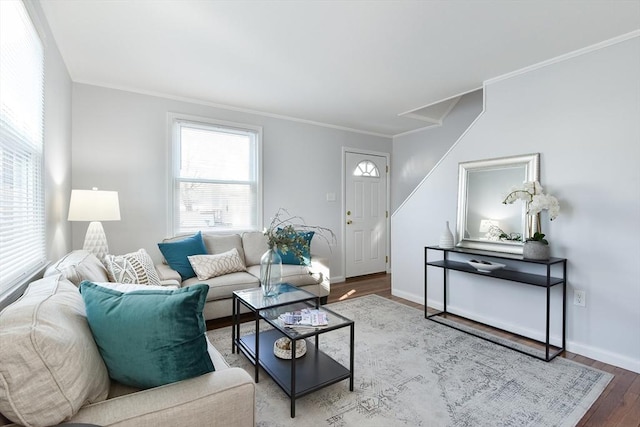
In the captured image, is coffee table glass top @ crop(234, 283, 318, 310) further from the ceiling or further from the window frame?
the ceiling

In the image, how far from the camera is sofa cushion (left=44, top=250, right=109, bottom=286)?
5.74 feet

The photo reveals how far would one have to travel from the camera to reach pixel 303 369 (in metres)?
2.05

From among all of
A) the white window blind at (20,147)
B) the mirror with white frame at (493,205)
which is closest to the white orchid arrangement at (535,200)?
the mirror with white frame at (493,205)

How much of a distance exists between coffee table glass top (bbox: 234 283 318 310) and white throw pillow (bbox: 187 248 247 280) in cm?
85

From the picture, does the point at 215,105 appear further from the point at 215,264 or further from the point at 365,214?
the point at 365,214

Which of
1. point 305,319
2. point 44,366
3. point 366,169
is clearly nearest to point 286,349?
point 305,319

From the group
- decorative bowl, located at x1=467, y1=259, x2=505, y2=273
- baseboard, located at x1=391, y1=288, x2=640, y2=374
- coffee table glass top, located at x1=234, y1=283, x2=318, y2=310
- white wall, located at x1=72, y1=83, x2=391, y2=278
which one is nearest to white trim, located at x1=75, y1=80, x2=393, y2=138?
white wall, located at x1=72, y1=83, x2=391, y2=278

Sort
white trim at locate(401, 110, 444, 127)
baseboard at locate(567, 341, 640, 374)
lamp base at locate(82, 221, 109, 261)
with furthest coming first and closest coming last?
white trim at locate(401, 110, 444, 127)
lamp base at locate(82, 221, 109, 261)
baseboard at locate(567, 341, 640, 374)

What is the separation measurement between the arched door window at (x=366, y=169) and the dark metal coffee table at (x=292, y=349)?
3056 millimetres

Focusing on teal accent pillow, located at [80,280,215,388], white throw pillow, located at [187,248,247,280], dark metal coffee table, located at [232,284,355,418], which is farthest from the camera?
white throw pillow, located at [187,248,247,280]

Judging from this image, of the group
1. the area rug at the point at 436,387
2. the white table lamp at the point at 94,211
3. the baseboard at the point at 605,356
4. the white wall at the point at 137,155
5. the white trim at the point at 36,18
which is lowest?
the area rug at the point at 436,387

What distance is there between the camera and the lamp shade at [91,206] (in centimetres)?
268

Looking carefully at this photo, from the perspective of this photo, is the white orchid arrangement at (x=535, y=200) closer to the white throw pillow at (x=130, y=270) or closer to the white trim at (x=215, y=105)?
the white trim at (x=215, y=105)

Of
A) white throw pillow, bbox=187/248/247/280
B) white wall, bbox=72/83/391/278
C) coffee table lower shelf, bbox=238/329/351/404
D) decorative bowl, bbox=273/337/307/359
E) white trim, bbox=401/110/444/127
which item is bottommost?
coffee table lower shelf, bbox=238/329/351/404
